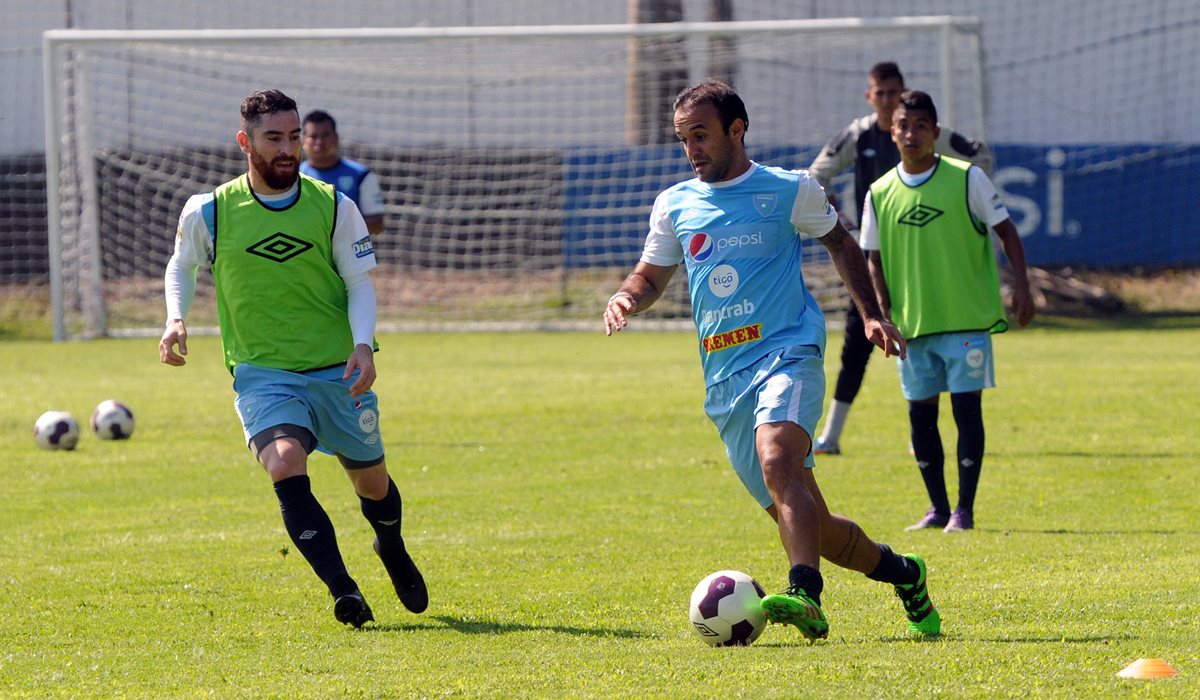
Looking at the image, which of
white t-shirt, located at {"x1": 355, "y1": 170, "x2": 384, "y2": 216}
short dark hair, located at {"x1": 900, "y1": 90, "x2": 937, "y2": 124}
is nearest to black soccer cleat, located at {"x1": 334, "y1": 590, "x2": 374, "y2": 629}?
short dark hair, located at {"x1": 900, "y1": 90, "x2": 937, "y2": 124}

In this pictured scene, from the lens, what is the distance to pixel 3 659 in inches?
216

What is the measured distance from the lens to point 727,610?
5.23 metres

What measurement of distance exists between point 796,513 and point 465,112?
58.5 ft

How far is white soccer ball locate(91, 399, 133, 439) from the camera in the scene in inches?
465

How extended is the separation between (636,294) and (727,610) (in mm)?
1199

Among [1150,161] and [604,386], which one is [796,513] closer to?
[604,386]

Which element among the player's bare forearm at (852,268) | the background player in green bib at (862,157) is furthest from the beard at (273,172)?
the background player in green bib at (862,157)

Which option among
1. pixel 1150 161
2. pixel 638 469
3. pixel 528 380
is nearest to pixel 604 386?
pixel 528 380

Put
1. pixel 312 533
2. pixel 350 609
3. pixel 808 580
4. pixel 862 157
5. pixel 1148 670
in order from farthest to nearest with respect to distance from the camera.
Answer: pixel 862 157 < pixel 312 533 < pixel 350 609 < pixel 808 580 < pixel 1148 670

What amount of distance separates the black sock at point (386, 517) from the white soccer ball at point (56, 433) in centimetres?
572

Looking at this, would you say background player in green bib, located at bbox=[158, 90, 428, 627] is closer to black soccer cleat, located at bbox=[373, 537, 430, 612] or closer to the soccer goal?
black soccer cleat, located at bbox=[373, 537, 430, 612]

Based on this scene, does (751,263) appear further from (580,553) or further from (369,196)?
(369,196)

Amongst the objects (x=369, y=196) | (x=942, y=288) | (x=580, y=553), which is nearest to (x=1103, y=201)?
(x=369, y=196)

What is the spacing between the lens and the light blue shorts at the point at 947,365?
8.09m
